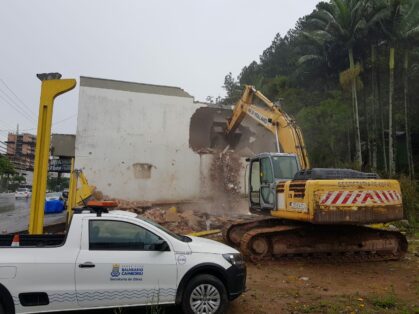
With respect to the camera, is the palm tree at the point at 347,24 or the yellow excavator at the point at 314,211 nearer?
the yellow excavator at the point at 314,211

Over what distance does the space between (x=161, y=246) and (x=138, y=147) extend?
16.4 meters

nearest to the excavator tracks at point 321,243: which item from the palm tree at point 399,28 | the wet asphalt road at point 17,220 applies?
the wet asphalt road at point 17,220

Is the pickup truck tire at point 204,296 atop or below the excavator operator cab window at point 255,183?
below

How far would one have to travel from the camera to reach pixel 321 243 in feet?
34.9

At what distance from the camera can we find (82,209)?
6.23 metres

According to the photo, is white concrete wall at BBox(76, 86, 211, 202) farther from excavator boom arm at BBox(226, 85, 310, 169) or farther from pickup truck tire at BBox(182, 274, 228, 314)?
pickup truck tire at BBox(182, 274, 228, 314)

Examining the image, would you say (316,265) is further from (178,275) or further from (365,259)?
(178,275)

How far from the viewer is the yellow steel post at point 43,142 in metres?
7.82

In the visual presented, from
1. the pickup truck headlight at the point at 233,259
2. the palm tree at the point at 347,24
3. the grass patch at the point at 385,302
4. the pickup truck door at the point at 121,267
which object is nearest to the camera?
the pickup truck door at the point at 121,267

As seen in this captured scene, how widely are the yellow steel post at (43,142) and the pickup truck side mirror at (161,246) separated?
112 inches

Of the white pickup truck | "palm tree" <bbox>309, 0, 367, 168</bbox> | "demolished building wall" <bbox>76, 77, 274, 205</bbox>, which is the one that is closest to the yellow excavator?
the white pickup truck

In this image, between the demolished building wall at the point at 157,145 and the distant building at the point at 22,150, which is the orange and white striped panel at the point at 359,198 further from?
the distant building at the point at 22,150

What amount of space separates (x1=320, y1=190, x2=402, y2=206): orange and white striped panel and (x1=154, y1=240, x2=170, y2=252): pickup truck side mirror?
4.52m

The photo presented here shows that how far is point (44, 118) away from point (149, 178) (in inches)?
563
